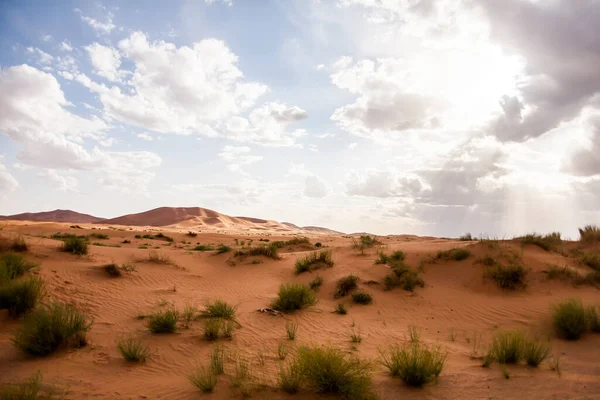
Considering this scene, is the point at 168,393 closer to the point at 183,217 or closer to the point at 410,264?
the point at 410,264

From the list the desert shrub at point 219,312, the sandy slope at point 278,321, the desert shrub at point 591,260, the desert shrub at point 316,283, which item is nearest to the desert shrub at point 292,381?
the sandy slope at point 278,321

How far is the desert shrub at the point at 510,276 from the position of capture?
11680mm

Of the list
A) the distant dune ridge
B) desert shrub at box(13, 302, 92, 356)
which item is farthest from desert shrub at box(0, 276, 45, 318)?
the distant dune ridge

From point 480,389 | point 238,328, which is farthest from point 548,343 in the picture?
point 238,328

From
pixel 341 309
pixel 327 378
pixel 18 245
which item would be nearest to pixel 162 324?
pixel 327 378

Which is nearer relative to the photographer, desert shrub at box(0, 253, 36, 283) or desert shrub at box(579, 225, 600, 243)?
desert shrub at box(0, 253, 36, 283)

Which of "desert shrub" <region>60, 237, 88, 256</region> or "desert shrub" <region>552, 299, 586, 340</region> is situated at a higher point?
"desert shrub" <region>60, 237, 88, 256</region>

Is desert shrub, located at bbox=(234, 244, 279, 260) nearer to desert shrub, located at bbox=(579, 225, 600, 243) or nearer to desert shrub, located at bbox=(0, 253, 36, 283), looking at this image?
desert shrub, located at bbox=(0, 253, 36, 283)

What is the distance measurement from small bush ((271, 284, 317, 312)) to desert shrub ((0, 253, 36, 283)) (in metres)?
6.55

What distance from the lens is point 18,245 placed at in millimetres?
12062

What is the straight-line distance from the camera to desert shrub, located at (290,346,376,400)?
4.88 m

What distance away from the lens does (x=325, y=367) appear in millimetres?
5023

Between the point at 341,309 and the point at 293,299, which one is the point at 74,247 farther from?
the point at 341,309

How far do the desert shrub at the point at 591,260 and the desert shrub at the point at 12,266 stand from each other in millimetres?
17843
